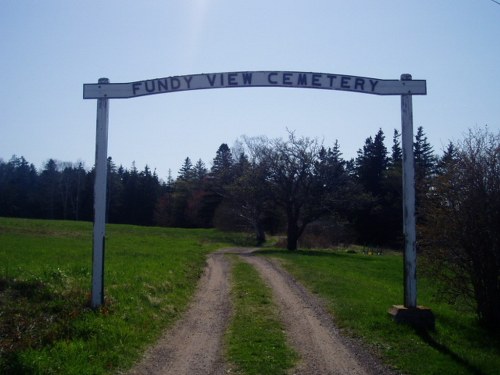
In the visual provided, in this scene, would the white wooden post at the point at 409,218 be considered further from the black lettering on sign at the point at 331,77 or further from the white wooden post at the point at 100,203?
the white wooden post at the point at 100,203

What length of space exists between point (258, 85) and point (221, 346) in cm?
547

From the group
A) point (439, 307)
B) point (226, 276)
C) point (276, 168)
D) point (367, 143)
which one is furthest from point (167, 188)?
point (439, 307)

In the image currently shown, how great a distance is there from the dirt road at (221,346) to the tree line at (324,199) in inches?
135

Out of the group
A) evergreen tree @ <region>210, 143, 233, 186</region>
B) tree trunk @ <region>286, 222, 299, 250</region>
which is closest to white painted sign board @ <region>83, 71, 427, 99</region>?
tree trunk @ <region>286, 222, 299, 250</region>

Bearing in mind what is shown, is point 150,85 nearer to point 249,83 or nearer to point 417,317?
point 249,83

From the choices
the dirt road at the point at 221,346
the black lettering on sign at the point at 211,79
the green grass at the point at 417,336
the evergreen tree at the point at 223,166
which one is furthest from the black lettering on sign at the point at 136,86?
the evergreen tree at the point at 223,166

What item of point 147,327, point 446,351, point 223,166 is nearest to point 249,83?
point 147,327

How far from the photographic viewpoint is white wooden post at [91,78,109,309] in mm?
10219

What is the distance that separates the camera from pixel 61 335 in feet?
26.7

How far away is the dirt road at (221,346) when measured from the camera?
→ 7258mm

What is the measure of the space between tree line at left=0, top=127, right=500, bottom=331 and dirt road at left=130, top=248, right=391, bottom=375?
3439 mm

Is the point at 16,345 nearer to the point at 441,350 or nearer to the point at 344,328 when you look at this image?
the point at 344,328

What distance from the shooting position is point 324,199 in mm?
39469

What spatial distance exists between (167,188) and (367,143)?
4360 cm
